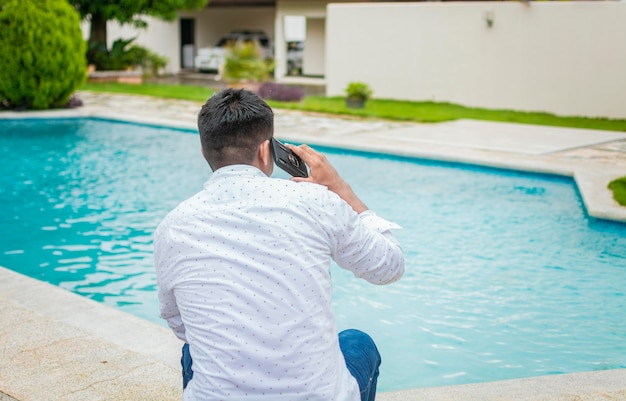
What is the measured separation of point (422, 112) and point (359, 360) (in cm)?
1444

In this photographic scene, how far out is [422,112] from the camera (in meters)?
16.4

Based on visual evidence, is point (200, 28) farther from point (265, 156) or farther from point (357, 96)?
point (265, 156)

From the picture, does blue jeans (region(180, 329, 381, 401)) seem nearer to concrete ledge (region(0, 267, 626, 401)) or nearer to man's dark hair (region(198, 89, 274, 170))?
man's dark hair (region(198, 89, 274, 170))

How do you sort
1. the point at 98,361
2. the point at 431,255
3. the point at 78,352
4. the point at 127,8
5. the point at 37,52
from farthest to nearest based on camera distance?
the point at 127,8 → the point at 37,52 → the point at 431,255 → the point at 78,352 → the point at 98,361

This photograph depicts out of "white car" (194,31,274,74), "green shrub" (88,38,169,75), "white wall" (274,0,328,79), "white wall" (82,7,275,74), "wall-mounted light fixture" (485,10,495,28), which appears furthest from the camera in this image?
"white wall" (82,7,275,74)

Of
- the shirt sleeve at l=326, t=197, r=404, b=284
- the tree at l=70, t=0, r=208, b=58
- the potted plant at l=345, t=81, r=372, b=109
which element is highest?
the tree at l=70, t=0, r=208, b=58

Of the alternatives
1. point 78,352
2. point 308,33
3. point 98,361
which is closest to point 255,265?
point 98,361

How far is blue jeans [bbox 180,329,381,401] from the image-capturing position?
2.27 meters

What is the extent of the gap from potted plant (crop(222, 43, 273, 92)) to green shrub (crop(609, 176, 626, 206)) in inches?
479

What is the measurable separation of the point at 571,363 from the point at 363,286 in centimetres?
181

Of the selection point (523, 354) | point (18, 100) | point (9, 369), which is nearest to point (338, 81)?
point (18, 100)

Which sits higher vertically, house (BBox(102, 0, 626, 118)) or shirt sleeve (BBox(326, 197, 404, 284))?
house (BBox(102, 0, 626, 118))

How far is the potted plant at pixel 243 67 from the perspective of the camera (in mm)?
19688

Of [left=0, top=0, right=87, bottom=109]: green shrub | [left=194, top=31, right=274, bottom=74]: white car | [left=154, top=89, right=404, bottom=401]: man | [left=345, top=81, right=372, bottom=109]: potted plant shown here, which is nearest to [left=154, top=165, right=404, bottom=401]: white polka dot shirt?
[left=154, top=89, right=404, bottom=401]: man
